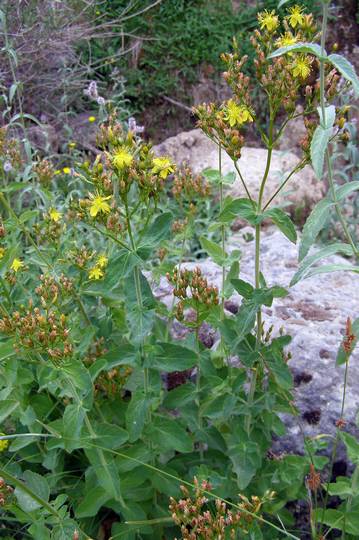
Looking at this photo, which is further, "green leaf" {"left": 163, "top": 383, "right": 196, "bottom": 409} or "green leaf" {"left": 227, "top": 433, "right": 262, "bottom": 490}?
"green leaf" {"left": 163, "top": 383, "right": 196, "bottom": 409}

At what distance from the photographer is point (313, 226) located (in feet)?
5.54

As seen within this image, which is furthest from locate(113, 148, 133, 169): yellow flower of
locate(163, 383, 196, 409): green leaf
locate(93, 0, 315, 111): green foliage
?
locate(93, 0, 315, 111): green foliage

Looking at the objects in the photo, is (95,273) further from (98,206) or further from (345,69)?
(345,69)

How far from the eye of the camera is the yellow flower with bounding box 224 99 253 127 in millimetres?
1827

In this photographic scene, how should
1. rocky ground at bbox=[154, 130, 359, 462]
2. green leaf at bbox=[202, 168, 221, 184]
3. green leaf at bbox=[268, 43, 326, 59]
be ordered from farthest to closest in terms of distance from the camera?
rocky ground at bbox=[154, 130, 359, 462], green leaf at bbox=[202, 168, 221, 184], green leaf at bbox=[268, 43, 326, 59]

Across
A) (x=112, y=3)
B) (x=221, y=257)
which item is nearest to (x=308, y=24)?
(x=221, y=257)

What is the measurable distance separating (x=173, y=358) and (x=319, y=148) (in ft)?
2.50

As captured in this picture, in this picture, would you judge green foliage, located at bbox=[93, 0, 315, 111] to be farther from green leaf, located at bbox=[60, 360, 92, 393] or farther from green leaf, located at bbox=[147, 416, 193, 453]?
green leaf, located at bbox=[60, 360, 92, 393]

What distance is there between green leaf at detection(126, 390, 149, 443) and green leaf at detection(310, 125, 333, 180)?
83cm

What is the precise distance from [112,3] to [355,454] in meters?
5.95

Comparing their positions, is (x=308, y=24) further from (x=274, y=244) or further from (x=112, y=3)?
(x=112, y=3)

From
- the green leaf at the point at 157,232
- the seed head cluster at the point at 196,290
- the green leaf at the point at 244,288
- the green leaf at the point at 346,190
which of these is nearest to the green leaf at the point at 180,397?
the seed head cluster at the point at 196,290

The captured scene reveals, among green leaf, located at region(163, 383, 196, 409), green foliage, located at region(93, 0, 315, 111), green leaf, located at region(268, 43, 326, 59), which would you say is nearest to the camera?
green leaf, located at region(268, 43, 326, 59)

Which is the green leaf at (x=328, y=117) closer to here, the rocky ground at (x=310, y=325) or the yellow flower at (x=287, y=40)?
the yellow flower at (x=287, y=40)
